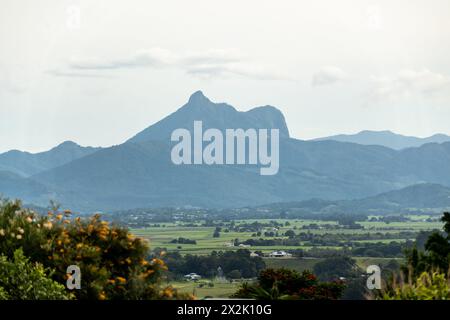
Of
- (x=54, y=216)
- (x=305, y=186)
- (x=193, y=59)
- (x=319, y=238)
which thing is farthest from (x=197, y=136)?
(x=54, y=216)

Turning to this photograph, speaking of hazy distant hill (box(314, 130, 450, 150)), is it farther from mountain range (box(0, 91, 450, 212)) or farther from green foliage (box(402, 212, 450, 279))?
green foliage (box(402, 212, 450, 279))

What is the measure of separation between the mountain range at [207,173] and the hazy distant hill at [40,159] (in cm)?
21

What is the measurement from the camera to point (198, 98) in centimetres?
15188

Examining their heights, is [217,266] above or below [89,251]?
below

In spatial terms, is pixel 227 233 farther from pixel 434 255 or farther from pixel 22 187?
pixel 22 187

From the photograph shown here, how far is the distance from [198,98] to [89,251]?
143 m

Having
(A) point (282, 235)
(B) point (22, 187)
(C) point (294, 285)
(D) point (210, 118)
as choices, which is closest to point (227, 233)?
(A) point (282, 235)

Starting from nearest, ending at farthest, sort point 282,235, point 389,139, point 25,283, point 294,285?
point 25,283
point 294,285
point 282,235
point 389,139

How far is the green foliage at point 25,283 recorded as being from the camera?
8.74 m

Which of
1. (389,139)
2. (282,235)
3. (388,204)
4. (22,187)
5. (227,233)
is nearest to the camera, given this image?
(282,235)

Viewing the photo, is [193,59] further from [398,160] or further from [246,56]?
[398,160]

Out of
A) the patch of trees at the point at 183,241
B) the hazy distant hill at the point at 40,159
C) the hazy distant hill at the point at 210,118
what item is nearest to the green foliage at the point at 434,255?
the patch of trees at the point at 183,241

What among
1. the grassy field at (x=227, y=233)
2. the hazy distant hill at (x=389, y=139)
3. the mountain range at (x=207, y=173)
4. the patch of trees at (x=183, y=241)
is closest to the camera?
the grassy field at (x=227, y=233)

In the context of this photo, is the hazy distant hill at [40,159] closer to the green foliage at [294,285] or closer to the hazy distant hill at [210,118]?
the hazy distant hill at [210,118]
